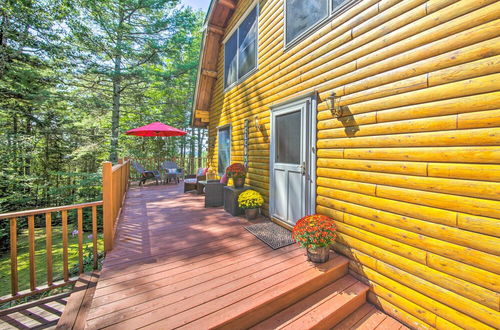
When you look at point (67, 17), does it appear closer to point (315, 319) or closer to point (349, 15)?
point (349, 15)

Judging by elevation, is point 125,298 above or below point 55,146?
below

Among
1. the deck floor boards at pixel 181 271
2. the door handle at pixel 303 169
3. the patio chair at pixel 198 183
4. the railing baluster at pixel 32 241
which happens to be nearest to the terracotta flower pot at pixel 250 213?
the deck floor boards at pixel 181 271

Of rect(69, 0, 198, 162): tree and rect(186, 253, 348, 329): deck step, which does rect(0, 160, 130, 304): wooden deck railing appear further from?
rect(69, 0, 198, 162): tree

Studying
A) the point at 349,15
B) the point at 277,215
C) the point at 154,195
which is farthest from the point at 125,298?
the point at 154,195

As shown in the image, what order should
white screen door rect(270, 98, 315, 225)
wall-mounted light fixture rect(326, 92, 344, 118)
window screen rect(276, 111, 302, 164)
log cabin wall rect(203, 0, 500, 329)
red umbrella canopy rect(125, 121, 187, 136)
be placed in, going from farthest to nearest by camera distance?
red umbrella canopy rect(125, 121, 187, 136) → window screen rect(276, 111, 302, 164) → white screen door rect(270, 98, 315, 225) → wall-mounted light fixture rect(326, 92, 344, 118) → log cabin wall rect(203, 0, 500, 329)

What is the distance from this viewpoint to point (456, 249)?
1.65 m

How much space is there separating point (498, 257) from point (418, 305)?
0.80m

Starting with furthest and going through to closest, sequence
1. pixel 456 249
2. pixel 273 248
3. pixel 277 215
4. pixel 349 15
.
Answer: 1. pixel 277 215
2. pixel 273 248
3. pixel 349 15
4. pixel 456 249

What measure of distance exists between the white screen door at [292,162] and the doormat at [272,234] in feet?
0.63

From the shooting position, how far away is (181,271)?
227cm

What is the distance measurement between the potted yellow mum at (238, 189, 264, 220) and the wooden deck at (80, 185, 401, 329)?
0.58m

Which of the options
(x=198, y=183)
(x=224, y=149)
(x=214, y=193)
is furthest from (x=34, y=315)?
(x=224, y=149)

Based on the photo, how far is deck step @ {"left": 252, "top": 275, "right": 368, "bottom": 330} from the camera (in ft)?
5.89

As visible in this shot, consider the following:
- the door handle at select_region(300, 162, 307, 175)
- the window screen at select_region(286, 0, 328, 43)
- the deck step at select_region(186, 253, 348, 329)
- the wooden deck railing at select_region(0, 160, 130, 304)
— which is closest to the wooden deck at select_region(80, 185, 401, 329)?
the deck step at select_region(186, 253, 348, 329)
